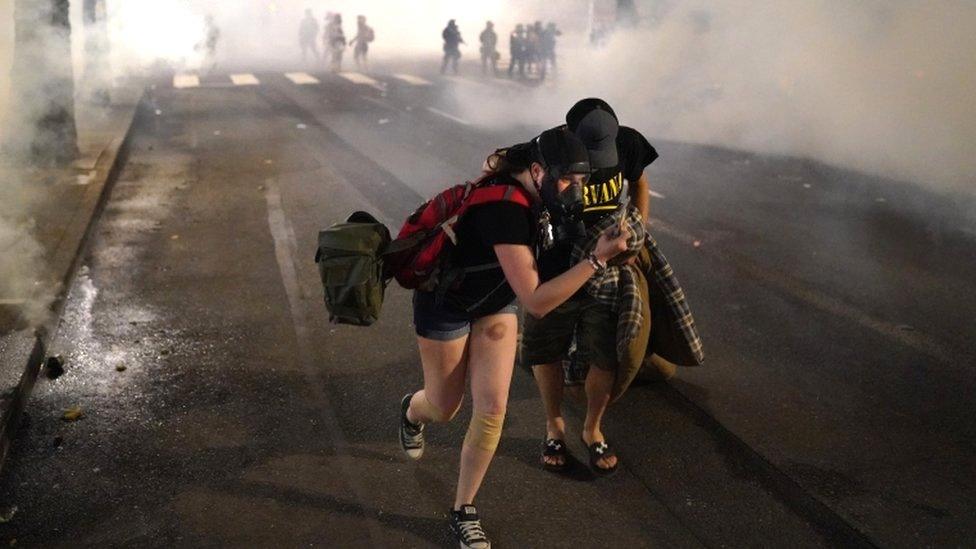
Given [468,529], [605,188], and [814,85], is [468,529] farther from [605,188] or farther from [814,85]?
[814,85]

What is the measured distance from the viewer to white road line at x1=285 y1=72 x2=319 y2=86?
24094 millimetres

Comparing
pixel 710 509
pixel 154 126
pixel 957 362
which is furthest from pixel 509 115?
pixel 710 509

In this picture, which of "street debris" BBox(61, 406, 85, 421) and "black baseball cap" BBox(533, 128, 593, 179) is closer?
"black baseball cap" BBox(533, 128, 593, 179)

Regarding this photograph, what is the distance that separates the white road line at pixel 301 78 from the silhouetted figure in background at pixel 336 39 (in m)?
1.42

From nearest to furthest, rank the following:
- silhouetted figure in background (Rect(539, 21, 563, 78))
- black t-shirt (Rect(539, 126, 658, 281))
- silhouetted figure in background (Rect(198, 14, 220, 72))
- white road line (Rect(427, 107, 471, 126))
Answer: black t-shirt (Rect(539, 126, 658, 281)) < white road line (Rect(427, 107, 471, 126)) < silhouetted figure in background (Rect(539, 21, 563, 78)) < silhouetted figure in background (Rect(198, 14, 220, 72))

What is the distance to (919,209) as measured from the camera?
8.87 m

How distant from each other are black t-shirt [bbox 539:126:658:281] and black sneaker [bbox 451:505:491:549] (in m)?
0.90

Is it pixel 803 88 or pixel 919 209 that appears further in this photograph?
pixel 803 88

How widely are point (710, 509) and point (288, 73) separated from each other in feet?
84.9

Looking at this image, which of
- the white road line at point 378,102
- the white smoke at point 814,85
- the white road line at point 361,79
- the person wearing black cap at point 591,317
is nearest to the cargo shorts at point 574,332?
the person wearing black cap at point 591,317

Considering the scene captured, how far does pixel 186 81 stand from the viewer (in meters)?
24.1

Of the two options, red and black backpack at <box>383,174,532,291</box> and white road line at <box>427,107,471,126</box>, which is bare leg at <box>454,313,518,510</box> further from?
white road line at <box>427,107,471,126</box>

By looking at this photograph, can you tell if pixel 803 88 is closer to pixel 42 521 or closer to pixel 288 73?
pixel 42 521

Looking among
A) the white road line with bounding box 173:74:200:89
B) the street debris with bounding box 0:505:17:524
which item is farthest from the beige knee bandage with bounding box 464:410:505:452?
the white road line with bounding box 173:74:200:89
